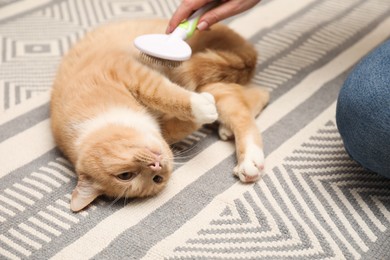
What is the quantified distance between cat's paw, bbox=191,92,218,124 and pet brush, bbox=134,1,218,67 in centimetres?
10

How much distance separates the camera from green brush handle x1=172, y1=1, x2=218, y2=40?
1.22m

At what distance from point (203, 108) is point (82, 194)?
1.08 feet

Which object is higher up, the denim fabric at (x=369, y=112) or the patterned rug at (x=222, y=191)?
the denim fabric at (x=369, y=112)

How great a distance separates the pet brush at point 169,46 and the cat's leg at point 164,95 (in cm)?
5

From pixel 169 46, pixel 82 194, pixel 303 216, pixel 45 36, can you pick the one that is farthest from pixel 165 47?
pixel 45 36

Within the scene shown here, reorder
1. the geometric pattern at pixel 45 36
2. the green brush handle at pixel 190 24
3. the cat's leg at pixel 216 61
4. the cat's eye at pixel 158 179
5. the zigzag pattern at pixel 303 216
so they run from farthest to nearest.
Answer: the geometric pattern at pixel 45 36 < the cat's leg at pixel 216 61 < the green brush handle at pixel 190 24 < the cat's eye at pixel 158 179 < the zigzag pattern at pixel 303 216

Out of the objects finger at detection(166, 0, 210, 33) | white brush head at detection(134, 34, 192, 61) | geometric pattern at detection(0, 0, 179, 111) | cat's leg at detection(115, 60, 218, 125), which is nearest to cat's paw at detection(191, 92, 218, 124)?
cat's leg at detection(115, 60, 218, 125)

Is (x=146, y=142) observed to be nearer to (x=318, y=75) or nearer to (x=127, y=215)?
(x=127, y=215)

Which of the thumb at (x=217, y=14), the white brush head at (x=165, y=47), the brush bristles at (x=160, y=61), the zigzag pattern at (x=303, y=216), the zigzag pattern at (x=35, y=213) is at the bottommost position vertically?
the zigzag pattern at (x=303, y=216)

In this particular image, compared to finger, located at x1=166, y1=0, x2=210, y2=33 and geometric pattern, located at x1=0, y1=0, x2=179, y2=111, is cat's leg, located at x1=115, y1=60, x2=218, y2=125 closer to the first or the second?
finger, located at x1=166, y1=0, x2=210, y2=33

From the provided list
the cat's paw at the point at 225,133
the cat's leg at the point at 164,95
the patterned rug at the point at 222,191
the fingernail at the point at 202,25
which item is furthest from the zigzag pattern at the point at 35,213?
the fingernail at the point at 202,25

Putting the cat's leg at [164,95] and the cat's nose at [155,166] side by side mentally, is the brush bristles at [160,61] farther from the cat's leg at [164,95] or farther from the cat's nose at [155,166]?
the cat's nose at [155,166]

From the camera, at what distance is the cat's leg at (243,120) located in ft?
3.75

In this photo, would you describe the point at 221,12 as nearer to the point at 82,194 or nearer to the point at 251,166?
the point at 251,166
